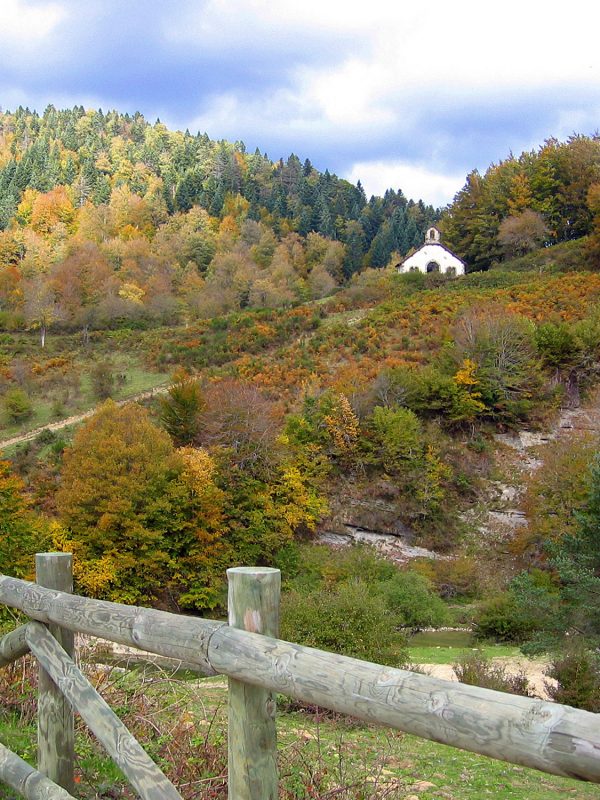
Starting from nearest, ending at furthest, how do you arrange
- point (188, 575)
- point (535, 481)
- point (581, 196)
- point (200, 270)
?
point (188, 575)
point (535, 481)
point (581, 196)
point (200, 270)

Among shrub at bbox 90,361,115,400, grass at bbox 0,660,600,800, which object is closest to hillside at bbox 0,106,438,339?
shrub at bbox 90,361,115,400

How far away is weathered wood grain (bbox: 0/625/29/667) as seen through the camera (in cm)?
344

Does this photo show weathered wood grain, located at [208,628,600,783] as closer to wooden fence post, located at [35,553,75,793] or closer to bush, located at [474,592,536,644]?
wooden fence post, located at [35,553,75,793]

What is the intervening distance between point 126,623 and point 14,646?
111 centimetres

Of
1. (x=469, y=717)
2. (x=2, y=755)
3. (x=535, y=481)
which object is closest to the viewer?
(x=469, y=717)

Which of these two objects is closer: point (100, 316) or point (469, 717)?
point (469, 717)

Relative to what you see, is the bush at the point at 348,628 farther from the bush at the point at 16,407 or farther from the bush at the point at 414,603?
the bush at the point at 16,407

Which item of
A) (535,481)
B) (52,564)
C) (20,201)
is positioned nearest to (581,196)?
(535,481)

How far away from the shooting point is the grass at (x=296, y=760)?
3650 millimetres

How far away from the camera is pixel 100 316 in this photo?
61.8 m

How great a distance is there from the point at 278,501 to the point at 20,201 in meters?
98.1

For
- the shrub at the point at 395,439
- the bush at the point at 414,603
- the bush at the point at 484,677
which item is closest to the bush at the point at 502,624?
the bush at the point at 414,603

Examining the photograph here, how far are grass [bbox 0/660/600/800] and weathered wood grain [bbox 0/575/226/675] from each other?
89 centimetres

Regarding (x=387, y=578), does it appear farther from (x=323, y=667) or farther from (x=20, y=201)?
(x=20, y=201)
